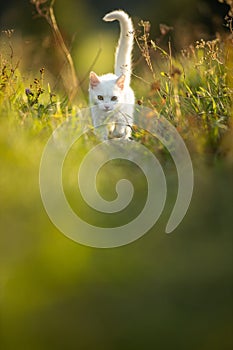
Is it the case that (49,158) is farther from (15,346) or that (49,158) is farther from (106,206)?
(15,346)

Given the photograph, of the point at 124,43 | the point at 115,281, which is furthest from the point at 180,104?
the point at 115,281

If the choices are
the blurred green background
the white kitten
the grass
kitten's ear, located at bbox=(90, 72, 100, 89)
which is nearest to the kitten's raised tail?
the white kitten

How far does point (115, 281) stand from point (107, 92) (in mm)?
1935

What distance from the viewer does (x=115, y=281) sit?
135 cm

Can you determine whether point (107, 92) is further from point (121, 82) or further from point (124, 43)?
point (124, 43)

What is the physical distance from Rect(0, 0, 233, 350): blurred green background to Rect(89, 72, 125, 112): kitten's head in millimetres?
1628

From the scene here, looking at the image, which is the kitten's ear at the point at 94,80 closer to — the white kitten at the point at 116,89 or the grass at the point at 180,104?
the white kitten at the point at 116,89

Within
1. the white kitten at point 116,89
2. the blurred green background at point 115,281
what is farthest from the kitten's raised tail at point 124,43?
the blurred green background at point 115,281

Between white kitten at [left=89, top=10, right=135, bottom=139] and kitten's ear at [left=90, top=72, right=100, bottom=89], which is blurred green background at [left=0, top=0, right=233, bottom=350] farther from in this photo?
kitten's ear at [left=90, top=72, right=100, bottom=89]

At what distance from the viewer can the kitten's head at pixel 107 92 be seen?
3143mm

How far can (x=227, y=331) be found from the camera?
51.1 inches

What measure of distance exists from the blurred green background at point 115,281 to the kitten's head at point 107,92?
5.34 ft

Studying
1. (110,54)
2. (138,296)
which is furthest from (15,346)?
(110,54)

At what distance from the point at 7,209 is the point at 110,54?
361 cm
